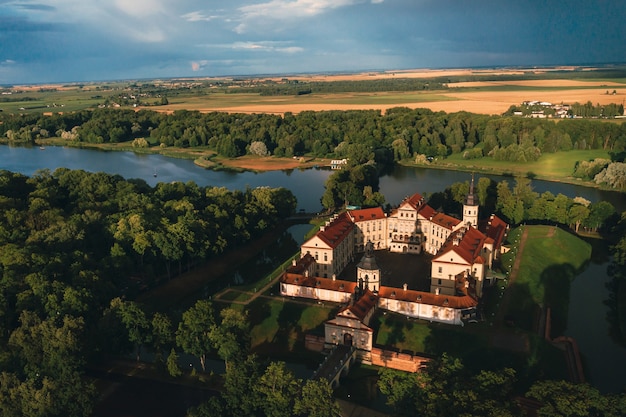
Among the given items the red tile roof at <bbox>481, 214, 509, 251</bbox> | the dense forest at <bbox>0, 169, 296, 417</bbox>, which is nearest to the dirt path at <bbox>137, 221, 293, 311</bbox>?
the dense forest at <bbox>0, 169, 296, 417</bbox>

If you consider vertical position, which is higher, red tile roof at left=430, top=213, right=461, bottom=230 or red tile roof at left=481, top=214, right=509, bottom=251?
red tile roof at left=430, top=213, right=461, bottom=230

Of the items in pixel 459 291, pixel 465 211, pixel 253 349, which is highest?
pixel 465 211

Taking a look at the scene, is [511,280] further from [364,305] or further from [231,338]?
[231,338]

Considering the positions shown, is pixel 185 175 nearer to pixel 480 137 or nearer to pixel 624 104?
pixel 480 137

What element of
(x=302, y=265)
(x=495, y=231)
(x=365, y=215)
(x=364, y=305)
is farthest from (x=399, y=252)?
(x=364, y=305)

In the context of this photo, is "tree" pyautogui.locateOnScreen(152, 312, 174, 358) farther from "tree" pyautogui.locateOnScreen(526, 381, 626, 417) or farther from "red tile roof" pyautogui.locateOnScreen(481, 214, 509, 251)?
"red tile roof" pyautogui.locateOnScreen(481, 214, 509, 251)

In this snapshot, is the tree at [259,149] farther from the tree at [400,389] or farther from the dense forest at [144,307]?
the tree at [400,389]

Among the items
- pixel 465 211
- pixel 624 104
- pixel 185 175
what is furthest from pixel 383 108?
pixel 465 211
